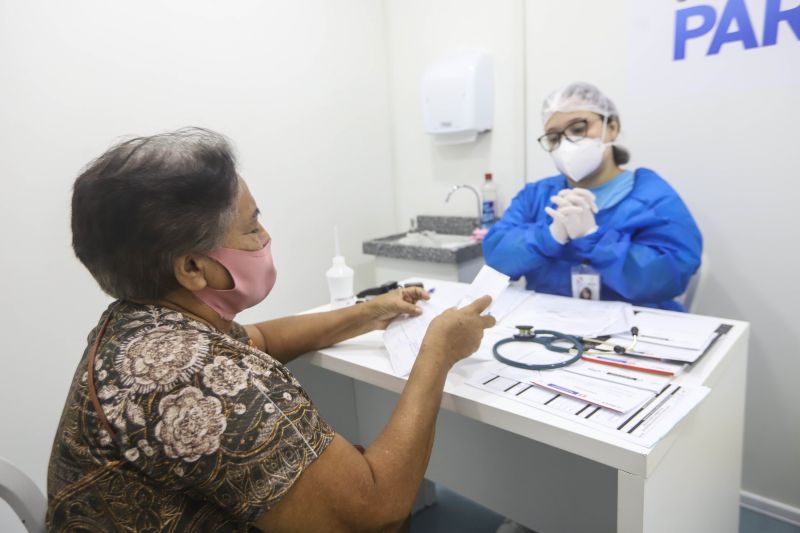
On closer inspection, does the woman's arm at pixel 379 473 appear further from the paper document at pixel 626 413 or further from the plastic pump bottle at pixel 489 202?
the plastic pump bottle at pixel 489 202

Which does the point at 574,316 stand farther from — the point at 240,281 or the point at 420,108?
the point at 420,108

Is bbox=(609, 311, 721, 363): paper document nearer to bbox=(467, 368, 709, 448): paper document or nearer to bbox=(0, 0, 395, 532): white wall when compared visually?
bbox=(467, 368, 709, 448): paper document

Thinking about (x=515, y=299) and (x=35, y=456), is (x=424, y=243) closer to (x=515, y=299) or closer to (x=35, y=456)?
(x=515, y=299)

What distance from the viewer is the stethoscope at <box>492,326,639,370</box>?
987 millimetres

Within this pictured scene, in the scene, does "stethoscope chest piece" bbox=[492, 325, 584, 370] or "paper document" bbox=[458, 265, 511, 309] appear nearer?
"stethoscope chest piece" bbox=[492, 325, 584, 370]

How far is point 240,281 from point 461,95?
1.82 metres

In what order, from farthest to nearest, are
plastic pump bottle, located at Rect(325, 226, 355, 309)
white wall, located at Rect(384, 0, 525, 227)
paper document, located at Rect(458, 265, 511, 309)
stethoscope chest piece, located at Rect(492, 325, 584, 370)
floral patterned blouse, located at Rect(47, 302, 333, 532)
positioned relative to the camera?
1. white wall, located at Rect(384, 0, 525, 227)
2. plastic pump bottle, located at Rect(325, 226, 355, 309)
3. paper document, located at Rect(458, 265, 511, 309)
4. stethoscope chest piece, located at Rect(492, 325, 584, 370)
5. floral patterned blouse, located at Rect(47, 302, 333, 532)

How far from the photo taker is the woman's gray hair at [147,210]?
28.9 inches

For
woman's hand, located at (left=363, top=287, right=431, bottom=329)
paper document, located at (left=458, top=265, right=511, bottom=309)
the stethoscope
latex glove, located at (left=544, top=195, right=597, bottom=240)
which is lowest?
the stethoscope

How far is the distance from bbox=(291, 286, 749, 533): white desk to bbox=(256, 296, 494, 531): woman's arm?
3.3 inches

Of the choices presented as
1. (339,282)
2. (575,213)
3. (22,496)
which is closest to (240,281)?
(22,496)

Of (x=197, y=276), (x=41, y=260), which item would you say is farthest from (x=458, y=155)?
(x=197, y=276)

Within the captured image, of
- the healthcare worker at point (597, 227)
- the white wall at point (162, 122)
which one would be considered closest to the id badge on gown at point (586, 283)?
the healthcare worker at point (597, 227)

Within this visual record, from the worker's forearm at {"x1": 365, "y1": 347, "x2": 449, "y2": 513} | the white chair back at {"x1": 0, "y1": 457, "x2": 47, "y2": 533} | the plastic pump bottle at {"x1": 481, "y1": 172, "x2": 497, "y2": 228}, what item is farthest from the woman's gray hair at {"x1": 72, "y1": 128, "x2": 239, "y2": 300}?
the plastic pump bottle at {"x1": 481, "y1": 172, "x2": 497, "y2": 228}
